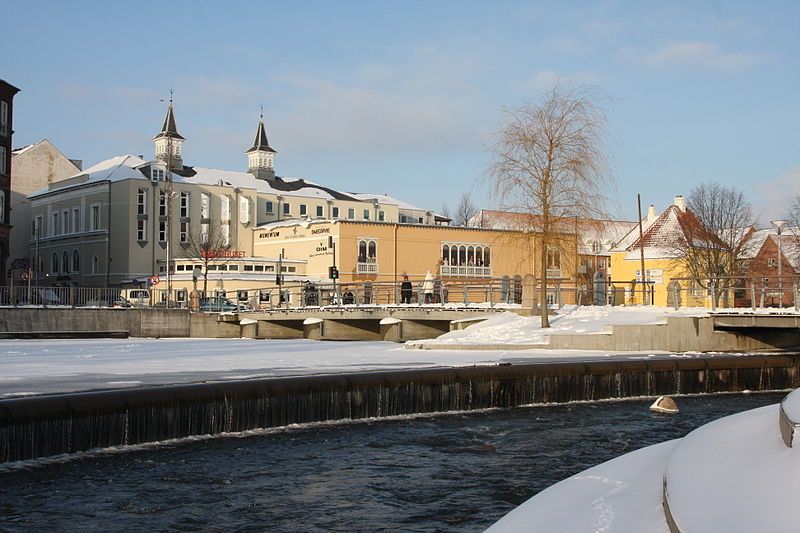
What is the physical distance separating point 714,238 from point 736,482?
208ft

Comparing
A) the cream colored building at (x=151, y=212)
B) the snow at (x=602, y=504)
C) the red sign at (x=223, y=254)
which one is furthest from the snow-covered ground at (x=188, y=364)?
the cream colored building at (x=151, y=212)

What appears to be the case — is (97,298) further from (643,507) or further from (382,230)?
(643,507)

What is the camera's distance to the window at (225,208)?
90438 mm

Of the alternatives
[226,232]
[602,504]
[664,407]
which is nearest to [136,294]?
[226,232]

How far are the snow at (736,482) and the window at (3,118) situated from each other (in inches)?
2680

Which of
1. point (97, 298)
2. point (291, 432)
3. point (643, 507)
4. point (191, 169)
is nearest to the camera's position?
point (643, 507)

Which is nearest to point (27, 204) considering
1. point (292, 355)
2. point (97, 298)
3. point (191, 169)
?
point (191, 169)

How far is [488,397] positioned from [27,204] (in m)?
89.1

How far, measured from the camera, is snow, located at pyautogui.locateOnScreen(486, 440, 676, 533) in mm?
5889

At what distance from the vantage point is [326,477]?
40.7 feet

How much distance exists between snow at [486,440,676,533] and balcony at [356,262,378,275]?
68311 mm

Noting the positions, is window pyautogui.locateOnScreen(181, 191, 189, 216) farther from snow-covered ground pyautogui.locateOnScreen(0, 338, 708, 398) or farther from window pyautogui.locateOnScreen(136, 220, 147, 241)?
snow-covered ground pyautogui.locateOnScreen(0, 338, 708, 398)

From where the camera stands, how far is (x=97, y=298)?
2175 inches

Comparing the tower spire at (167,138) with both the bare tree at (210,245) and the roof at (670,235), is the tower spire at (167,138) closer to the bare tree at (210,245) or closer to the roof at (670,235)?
the bare tree at (210,245)
